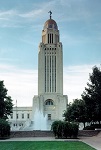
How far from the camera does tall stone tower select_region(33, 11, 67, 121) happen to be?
92.8 metres

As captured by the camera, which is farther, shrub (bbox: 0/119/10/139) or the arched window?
the arched window

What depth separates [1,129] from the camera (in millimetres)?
35719

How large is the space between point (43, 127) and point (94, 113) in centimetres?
2755

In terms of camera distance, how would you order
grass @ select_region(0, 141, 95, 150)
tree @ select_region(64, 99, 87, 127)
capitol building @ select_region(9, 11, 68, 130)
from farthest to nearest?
capitol building @ select_region(9, 11, 68, 130) → tree @ select_region(64, 99, 87, 127) → grass @ select_region(0, 141, 95, 150)

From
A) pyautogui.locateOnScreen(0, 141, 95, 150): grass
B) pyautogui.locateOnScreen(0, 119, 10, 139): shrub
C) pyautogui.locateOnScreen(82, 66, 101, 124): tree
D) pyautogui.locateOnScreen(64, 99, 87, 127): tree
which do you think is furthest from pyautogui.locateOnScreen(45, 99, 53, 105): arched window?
pyautogui.locateOnScreen(0, 141, 95, 150): grass

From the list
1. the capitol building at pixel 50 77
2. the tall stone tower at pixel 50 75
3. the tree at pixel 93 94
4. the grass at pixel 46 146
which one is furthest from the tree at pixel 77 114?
the tall stone tower at pixel 50 75

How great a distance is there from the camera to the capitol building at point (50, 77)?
92.8m

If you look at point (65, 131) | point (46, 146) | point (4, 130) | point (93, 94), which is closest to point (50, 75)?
point (93, 94)

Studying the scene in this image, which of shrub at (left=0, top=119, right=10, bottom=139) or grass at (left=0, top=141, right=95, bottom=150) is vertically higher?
shrub at (left=0, top=119, right=10, bottom=139)

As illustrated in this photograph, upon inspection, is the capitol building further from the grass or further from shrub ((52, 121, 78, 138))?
the grass

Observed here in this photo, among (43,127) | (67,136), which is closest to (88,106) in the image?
(67,136)

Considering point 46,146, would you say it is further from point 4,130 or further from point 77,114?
point 77,114

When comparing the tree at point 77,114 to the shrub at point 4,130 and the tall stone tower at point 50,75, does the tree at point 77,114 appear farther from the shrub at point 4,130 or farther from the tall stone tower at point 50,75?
the tall stone tower at point 50,75

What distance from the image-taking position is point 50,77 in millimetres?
96875
